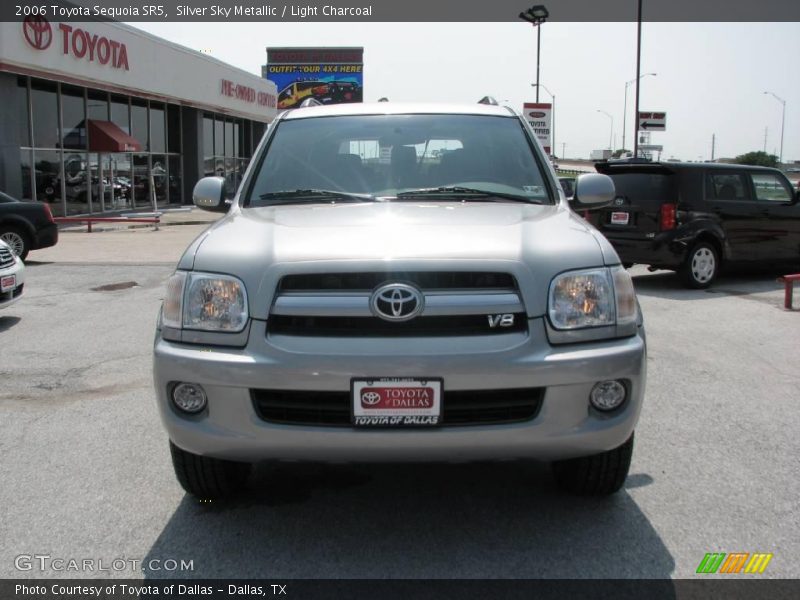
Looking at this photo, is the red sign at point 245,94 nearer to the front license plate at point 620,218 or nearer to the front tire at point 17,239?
the front tire at point 17,239

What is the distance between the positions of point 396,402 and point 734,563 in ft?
4.81

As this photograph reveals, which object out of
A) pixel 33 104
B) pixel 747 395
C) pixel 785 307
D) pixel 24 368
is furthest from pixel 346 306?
pixel 33 104

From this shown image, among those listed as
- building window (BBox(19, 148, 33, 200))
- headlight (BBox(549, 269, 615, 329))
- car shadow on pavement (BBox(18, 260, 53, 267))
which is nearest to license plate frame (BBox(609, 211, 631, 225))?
headlight (BBox(549, 269, 615, 329))

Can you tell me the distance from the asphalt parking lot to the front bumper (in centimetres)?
43

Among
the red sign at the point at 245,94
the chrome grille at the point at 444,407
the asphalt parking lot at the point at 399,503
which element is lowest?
the asphalt parking lot at the point at 399,503

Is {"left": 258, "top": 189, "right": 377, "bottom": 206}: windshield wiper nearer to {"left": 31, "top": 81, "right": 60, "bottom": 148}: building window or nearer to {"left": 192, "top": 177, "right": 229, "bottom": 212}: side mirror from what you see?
{"left": 192, "top": 177, "right": 229, "bottom": 212}: side mirror

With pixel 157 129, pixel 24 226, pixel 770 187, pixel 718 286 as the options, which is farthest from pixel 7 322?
pixel 157 129

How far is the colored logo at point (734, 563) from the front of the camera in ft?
9.80

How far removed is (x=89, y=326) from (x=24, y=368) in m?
1.83

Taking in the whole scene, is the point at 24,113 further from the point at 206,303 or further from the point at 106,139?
the point at 206,303

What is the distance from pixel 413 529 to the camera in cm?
333

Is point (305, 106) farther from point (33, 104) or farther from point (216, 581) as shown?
point (33, 104)

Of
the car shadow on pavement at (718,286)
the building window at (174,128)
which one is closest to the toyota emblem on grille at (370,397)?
the car shadow on pavement at (718,286)

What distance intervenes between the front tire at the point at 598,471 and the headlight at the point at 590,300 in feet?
1.94
